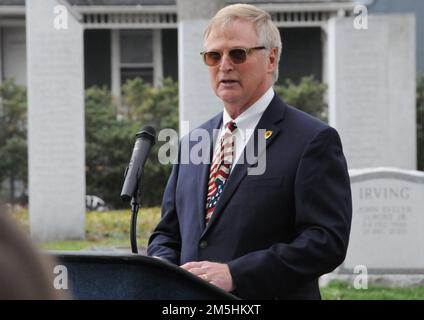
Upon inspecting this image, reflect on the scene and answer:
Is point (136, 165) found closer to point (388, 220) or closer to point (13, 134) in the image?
point (388, 220)

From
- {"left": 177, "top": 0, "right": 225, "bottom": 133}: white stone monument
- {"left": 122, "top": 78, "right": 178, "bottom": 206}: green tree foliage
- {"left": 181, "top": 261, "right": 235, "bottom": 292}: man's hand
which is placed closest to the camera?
{"left": 181, "top": 261, "right": 235, "bottom": 292}: man's hand

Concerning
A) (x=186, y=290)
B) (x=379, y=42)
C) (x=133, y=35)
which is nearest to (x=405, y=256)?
(x=379, y=42)

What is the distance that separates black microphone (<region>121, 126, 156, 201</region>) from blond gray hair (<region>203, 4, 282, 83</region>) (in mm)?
381

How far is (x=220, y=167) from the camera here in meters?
2.88

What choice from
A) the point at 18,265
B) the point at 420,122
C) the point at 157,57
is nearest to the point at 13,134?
the point at 157,57

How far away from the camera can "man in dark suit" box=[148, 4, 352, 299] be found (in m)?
2.62

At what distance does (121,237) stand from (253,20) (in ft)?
33.6

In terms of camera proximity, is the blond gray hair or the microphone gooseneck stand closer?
the microphone gooseneck stand

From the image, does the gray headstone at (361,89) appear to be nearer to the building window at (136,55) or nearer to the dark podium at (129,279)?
the building window at (136,55)

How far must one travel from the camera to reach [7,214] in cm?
87

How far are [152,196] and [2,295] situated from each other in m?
15.7

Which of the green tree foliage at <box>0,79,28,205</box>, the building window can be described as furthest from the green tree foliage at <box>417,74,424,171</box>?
the green tree foliage at <box>0,79,28,205</box>

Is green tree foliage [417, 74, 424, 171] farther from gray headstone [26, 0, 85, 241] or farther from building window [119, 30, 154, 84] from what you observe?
gray headstone [26, 0, 85, 241]
